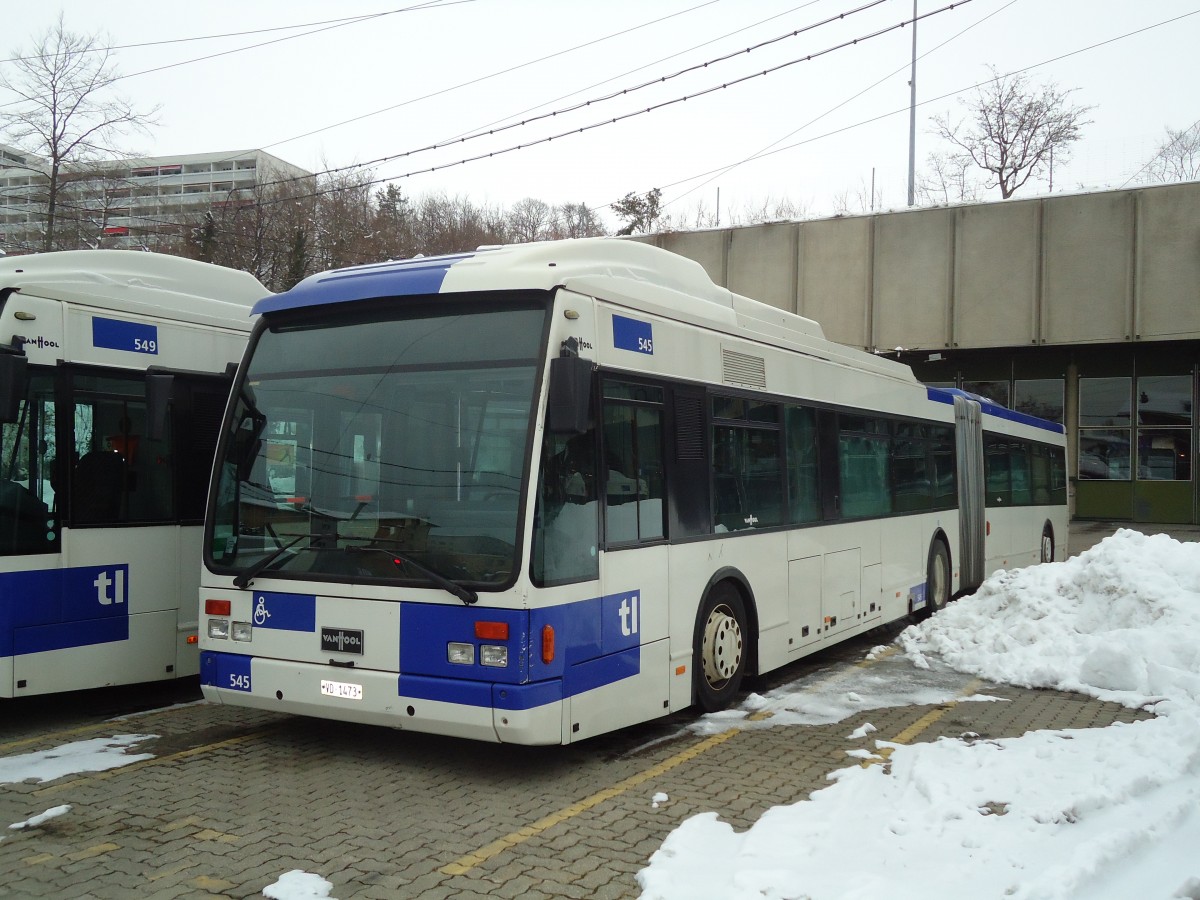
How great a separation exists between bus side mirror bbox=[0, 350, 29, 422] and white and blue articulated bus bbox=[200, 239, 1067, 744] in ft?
4.49

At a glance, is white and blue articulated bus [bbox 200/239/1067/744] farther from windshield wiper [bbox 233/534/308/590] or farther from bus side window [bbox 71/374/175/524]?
bus side window [bbox 71/374/175/524]

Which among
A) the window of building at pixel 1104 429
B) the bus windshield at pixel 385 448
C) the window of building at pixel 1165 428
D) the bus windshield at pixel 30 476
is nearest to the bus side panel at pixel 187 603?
the bus windshield at pixel 30 476

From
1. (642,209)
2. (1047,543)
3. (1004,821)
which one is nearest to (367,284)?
(1004,821)

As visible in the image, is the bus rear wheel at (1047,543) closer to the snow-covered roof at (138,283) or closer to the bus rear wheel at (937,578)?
the bus rear wheel at (937,578)

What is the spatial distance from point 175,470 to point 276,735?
252cm

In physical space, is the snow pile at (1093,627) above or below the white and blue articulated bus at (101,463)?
below

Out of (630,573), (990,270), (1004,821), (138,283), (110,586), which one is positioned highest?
(990,270)

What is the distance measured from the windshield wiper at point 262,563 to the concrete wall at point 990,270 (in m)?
27.2

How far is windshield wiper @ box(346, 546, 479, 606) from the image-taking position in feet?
19.8

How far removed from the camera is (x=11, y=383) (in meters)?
6.98

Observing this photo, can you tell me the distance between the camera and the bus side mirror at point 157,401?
24.2 ft

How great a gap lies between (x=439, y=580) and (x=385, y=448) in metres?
0.92

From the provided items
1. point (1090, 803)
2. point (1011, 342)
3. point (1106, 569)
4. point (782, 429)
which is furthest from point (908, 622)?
point (1011, 342)

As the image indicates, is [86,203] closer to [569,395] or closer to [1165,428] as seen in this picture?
[569,395]
